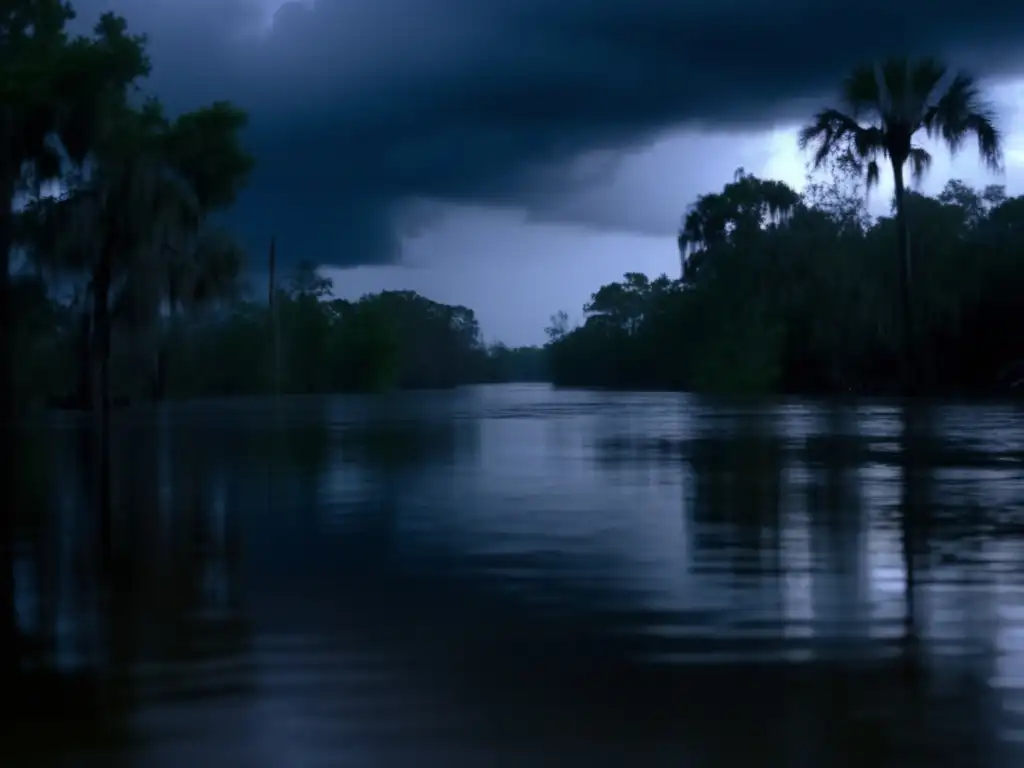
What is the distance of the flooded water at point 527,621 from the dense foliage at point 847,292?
2587 cm

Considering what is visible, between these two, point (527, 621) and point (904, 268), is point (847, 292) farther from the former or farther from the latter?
point (527, 621)

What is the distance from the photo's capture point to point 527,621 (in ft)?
19.4

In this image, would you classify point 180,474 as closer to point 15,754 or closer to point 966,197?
point 15,754

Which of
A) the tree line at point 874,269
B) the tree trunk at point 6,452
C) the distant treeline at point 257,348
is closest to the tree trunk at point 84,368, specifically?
A: the distant treeline at point 257,348

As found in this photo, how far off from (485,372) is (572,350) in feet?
204

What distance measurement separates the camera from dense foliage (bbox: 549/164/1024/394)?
37375 mm

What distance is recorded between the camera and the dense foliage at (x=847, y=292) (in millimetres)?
37375

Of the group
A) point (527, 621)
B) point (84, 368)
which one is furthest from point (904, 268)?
point (527, 621)

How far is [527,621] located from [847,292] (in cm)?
3842

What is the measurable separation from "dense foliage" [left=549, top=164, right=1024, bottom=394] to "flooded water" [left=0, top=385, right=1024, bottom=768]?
25.9 m

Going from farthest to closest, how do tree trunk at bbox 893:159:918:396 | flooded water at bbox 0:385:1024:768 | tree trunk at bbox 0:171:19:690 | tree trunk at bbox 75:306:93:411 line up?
1. tree trunk at bbox 75:306:93:411
2. tree trunk at bbox 893:159:918:396
3. tree trunk at bbox 0:171:19:690
4. flooded water at bbox 0:385:1024:768

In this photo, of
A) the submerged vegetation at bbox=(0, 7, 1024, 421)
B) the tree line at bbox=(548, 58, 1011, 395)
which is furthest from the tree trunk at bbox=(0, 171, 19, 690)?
the tree line at bbox=(548, 58, 1011, 395)

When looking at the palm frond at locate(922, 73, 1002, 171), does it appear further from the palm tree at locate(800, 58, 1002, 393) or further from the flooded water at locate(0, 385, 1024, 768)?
the flooded water at locate(0, 385, 1024, 768)

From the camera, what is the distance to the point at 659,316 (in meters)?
86.4
